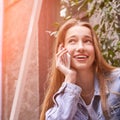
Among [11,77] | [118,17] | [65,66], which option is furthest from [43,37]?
[65,66]

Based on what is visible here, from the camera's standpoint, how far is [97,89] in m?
1.62

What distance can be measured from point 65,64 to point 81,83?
0.13 m

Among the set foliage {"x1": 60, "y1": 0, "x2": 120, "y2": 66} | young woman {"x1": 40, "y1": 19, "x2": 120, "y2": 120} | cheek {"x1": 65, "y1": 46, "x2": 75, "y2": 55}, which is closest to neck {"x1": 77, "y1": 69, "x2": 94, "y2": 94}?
young woman {"x1": 40, "y1": 19, "x2": 120, "y2": 120}

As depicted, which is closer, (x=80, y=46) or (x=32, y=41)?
(x=80, y=46)

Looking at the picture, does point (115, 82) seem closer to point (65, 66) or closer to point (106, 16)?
point (65, 66)

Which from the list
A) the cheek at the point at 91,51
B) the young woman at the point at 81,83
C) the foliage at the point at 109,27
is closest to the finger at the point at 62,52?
the young woman at the point at 81,83

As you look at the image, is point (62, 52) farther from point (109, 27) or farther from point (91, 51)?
point (109, 27)

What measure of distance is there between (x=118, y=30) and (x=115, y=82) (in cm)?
85

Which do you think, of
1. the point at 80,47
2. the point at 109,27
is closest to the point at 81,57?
the point at 80,47

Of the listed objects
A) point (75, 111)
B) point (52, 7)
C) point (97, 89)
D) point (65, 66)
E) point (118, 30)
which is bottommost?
point (75, 111)

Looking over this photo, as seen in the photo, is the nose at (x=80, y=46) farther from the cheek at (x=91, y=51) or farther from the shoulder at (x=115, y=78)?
the shoulder at (x=115, y=78)

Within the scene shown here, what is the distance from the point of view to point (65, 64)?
171 cm

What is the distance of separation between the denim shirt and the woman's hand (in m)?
0.04

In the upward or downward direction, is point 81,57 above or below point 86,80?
above
